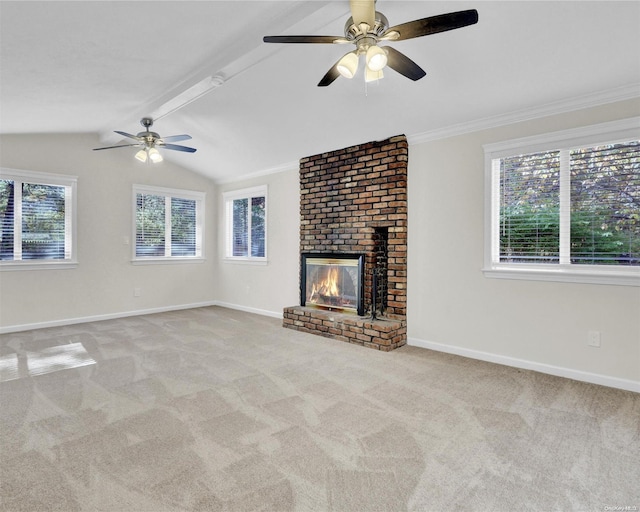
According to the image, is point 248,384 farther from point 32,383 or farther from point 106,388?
point 32,383

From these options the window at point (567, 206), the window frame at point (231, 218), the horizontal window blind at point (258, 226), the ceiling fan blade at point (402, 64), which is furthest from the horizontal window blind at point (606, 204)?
the horizontal window blind at point (258, 226)

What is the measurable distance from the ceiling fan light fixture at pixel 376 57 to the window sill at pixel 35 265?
210 inches

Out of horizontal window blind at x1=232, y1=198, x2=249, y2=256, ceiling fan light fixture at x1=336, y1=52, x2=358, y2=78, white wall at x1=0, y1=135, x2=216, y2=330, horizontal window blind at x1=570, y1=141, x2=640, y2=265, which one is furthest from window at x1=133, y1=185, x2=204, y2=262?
horizontal window blind at x1=570, y1=141, x2=640, y2=265

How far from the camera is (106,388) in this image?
3059 mm

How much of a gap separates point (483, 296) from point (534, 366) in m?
0.80

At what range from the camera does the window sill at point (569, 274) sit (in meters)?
3.05

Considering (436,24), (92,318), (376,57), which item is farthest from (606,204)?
(92,318)

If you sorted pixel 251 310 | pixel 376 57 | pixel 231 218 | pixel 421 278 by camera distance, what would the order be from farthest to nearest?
pixel 231 218 < pixel 251 310 < pixel 421 278 < pixel 376 57

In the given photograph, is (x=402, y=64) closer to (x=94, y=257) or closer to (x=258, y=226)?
(x=258, y=226)

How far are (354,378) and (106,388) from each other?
2114 mm

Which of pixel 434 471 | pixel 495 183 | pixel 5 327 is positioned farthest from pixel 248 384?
pixel 5 327

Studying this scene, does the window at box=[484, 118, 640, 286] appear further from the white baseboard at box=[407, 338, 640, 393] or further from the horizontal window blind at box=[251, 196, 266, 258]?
the horizontal window blind at box=[251, 196, 266, 258]

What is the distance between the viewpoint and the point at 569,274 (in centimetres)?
331

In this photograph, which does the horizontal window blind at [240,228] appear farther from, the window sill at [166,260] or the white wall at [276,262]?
the window sill at [166,260]
